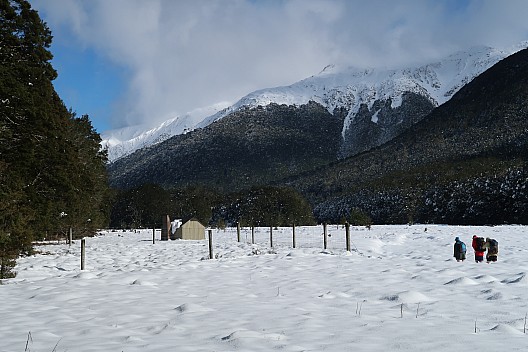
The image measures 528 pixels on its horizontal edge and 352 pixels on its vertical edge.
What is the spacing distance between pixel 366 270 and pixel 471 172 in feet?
239

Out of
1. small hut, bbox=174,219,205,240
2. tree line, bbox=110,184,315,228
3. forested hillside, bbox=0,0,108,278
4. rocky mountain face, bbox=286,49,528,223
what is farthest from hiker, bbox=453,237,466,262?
tree line, bbox=110,184,315,228

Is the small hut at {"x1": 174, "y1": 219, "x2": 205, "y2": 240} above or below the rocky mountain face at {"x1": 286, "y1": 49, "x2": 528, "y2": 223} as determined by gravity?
below

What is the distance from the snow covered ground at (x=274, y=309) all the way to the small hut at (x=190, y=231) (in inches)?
1036

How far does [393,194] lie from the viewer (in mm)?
81062

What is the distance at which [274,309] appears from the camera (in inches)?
310

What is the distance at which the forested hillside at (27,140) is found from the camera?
13672mm

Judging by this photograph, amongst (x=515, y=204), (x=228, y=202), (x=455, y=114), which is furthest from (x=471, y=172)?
(x=455, y=114)

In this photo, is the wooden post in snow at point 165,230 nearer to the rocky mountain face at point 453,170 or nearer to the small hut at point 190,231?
the small hut at point 190,231

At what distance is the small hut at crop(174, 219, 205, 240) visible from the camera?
40.2m

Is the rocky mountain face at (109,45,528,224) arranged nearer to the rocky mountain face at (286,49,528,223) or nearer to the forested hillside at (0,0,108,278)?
the rocky mountain face at (286,49,528,223)

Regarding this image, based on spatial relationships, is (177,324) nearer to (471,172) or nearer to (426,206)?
(426,206)

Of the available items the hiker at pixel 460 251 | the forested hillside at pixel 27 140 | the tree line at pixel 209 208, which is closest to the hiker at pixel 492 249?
the hiker at pixel 460 251

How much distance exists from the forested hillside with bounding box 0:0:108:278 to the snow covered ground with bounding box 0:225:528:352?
6.46 ft

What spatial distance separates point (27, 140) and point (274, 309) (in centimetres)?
1327
